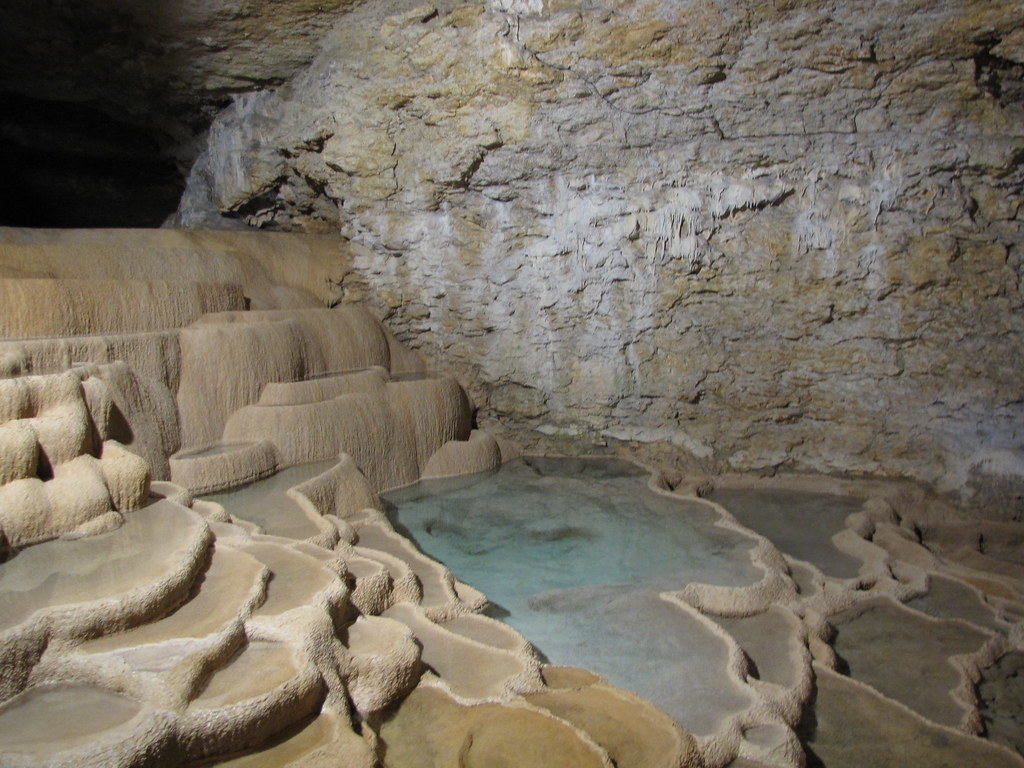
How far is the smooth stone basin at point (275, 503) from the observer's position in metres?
4.98

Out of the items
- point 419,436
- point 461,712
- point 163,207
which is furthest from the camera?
point 163,207

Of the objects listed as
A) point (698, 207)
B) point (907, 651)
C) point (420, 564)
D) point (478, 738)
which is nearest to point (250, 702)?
point (478, 738)

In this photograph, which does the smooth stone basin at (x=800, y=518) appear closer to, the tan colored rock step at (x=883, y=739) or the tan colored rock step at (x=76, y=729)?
the tan colored rock step at (x=883, y=739)

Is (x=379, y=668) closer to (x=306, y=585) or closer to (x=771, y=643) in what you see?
(x=306, y=585)

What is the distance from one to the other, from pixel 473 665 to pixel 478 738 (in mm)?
654

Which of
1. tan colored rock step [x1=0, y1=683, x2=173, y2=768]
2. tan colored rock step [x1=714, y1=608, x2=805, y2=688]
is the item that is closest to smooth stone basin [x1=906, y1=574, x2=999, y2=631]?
tan colored rock step [x1=714, y1=608, x2=805, y2=688]

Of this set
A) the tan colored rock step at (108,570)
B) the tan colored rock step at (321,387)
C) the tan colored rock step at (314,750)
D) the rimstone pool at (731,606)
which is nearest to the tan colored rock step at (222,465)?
the rimstone pool at (731,606)

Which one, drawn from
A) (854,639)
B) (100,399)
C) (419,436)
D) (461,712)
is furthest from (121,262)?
(854,639)

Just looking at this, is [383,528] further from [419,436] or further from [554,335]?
[554,335]

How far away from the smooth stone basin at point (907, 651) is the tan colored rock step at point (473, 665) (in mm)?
2240

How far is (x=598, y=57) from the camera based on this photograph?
628 centimetres

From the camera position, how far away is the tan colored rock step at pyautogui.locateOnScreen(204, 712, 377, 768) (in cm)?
255

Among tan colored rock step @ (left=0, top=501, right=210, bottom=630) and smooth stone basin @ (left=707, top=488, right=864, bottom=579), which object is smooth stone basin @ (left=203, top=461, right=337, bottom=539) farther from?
smooth stone basin @ (left=707, top=488, right=864, bottom=579)

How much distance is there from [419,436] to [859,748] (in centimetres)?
506
